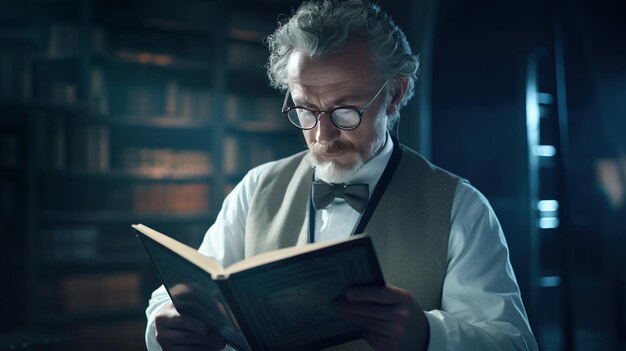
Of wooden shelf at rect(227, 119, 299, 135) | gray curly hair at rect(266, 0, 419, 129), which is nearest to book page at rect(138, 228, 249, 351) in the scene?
gray curly hair at rect(266, 0, 419, 129)

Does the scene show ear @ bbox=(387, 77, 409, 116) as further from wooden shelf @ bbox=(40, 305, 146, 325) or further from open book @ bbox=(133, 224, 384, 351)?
wooden shelf @ bbox=(40, 305, 146, 325)

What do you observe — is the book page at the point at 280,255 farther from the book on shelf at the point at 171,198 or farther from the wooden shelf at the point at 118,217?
the book on shelf at the point at 171,198

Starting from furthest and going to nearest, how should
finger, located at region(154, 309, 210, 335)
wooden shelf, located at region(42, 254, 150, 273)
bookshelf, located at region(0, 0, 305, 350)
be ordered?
1. wooden shelf, located at region(42, 254, 150, 273)
2. bookshelf, located at region(0, 0, 305, 350)
3. finger, located at region(154, 309, 210, 335)

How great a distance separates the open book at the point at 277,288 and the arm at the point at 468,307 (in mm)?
58

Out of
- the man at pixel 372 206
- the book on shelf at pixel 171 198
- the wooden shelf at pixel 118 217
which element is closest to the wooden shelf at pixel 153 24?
the book on shelf at pixel 171 198

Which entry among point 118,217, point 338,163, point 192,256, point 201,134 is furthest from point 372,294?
point 201,134

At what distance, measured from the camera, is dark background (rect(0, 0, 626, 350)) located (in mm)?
2756

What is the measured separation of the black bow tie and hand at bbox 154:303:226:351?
41 cm

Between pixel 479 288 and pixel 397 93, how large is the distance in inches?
20.6

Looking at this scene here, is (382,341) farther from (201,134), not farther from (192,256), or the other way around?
(201,134)

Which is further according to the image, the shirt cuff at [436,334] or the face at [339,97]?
the face at [339,97]

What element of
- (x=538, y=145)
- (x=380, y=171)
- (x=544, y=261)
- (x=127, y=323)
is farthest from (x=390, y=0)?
(x=127, y=323)

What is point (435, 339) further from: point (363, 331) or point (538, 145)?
point (538, 145)

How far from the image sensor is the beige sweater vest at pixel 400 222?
3.87 ft
